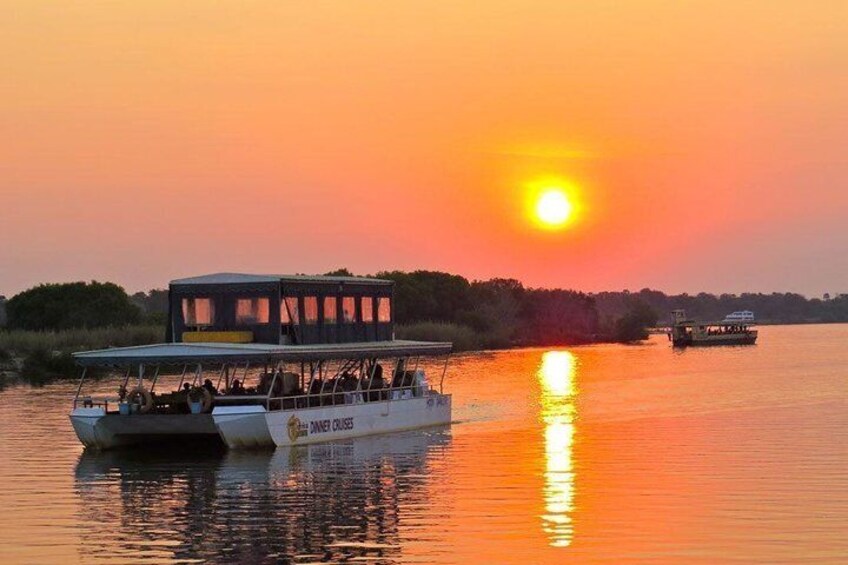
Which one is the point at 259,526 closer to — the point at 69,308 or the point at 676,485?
the point at 676,485

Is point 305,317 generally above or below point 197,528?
above

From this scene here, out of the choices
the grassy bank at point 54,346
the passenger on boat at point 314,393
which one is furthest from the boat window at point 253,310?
the grassy bank at point 54,346

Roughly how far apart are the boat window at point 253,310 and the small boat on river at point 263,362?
0.03 m

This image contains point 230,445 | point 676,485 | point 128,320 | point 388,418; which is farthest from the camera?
point 128,320

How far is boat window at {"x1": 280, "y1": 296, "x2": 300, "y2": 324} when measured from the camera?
48438mm

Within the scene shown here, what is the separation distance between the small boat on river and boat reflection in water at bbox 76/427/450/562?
816 mm

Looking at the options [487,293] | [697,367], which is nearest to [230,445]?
[697,367]

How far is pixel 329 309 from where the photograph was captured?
51312 millimetres

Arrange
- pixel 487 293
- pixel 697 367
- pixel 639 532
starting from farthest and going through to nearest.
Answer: pixel 487 293 → pixel 697 367 → pixel 639 532

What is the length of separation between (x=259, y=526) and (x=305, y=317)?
738 inches

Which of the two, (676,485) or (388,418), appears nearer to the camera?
(676,485)

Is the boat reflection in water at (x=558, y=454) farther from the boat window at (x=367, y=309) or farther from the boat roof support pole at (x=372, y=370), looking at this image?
the boat window at (x=367, y=309)

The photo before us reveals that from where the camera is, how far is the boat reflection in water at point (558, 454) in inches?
1233

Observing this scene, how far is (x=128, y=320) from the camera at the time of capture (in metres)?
127
